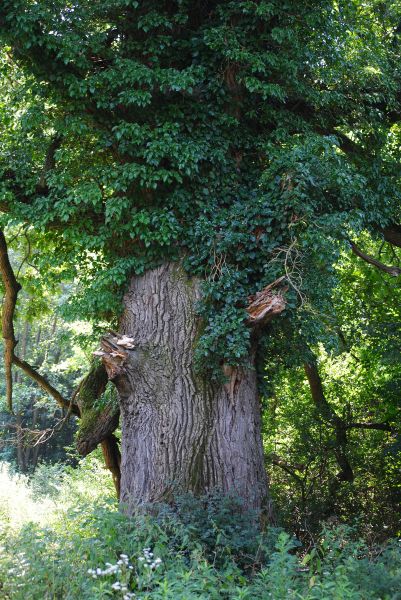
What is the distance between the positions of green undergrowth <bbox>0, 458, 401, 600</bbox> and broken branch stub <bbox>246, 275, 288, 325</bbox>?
2.08 metres

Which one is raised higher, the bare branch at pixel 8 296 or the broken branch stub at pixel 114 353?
the bare branch at pixel 8 296

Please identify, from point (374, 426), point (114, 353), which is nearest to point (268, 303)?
point (114, 353)

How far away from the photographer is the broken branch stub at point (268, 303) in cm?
805

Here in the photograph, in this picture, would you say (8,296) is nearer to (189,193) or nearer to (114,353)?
(114,353)

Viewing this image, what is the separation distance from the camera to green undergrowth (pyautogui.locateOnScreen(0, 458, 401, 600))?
477 cm

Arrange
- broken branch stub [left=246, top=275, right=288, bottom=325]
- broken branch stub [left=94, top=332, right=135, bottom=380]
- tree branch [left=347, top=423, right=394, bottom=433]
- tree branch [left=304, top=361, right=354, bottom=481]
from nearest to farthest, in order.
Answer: broken branch stub [left=246, top=275, right=288, bottom=325], broken branch stub [left=94, top=332, right=135, bottom=380], tree branch [left=304, top=361, right=354, bottom=481], tree branch [left=347, top=423, right=394, bottom=433]

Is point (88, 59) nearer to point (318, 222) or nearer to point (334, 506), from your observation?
point (318, 222)

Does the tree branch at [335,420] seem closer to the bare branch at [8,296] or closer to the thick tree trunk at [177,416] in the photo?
the thick tree trunk at [177,416]

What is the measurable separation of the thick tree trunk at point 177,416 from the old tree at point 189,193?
17mm

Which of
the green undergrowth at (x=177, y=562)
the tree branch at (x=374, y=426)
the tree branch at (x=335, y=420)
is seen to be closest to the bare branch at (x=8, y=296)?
the green undergrowth at (x=177, y=562)

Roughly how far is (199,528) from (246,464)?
1.31 m

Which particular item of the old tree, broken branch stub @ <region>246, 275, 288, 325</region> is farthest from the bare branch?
broken branch stub @ <region>246, 275, 288, 325</region>

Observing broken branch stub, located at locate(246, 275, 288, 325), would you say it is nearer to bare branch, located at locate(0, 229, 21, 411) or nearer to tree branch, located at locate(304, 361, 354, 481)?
tree branch, located at locate(304, 361, 354, 481)

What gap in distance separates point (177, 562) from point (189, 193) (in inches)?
193
